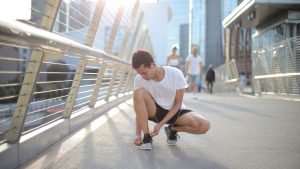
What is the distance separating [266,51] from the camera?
15.3m

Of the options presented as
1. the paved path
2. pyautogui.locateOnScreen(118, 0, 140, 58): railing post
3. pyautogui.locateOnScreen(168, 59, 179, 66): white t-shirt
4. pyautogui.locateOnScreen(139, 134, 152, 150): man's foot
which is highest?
pyautogui.locateOnScreen(118, 0, 140, 58): railing post

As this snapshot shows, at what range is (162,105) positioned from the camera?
176 inches

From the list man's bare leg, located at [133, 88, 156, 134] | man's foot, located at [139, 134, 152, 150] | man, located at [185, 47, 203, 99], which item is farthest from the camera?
man, located at [185, 47, 203, 99]

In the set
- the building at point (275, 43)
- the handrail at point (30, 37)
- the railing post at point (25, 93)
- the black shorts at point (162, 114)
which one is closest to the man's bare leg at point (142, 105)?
the black shorts at point (162, 114)

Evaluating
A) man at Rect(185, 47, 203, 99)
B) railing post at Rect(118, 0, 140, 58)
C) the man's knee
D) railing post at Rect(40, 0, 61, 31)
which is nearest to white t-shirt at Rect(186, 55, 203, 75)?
man at Rect(185, 47, 203, 99)

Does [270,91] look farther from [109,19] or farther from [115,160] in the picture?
[115,160]

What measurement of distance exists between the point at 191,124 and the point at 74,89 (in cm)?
161

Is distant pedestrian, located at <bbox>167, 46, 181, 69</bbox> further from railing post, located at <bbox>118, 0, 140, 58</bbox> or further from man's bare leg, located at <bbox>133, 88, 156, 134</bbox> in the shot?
man's bare leg, located at <bbox>133, 88, 156, 134</bbox>

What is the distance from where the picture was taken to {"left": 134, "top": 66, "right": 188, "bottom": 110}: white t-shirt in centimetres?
437

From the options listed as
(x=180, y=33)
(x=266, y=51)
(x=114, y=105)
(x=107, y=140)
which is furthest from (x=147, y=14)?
(x=180, y=33)

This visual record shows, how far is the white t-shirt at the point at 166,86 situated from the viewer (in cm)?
437

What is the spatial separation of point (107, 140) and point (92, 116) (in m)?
1.98

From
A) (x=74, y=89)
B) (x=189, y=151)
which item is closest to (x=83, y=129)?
(x=74, y=89)

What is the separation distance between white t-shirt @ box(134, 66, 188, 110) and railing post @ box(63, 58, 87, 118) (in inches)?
41.3
